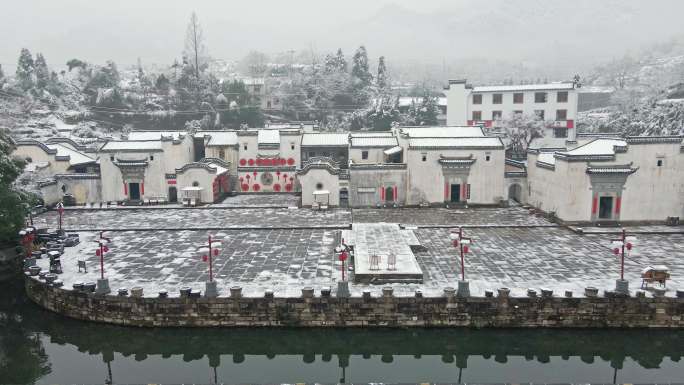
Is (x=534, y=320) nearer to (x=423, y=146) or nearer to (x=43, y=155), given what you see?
(x=423, y=146)

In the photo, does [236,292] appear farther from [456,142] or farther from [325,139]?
[325,139]

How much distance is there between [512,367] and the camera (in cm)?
1666

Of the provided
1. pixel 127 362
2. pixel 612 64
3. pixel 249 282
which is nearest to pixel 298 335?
pixel 249 282

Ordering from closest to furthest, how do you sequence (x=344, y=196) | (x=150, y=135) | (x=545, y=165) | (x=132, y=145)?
1. (x=545, y=165)
2. (x=344, y=196)
3. (x=132, y=145)
4. (x=150, y=135)

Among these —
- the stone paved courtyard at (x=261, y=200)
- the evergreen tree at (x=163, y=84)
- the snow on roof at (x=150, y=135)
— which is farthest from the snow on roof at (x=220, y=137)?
the evergreen tree at (x=163, y=84)

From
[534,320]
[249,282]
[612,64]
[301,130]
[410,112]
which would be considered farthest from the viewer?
[612,64]

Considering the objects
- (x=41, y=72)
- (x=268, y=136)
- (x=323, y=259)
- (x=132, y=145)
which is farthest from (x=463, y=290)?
(x=41, y=72)

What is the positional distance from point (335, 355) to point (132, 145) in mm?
29463

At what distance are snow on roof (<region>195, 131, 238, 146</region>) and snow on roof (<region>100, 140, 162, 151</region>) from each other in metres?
5.05

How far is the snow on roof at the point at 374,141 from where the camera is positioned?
42.1 metres

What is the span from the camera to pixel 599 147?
31.0 meters

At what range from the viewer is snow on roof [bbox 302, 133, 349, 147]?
44156 mm

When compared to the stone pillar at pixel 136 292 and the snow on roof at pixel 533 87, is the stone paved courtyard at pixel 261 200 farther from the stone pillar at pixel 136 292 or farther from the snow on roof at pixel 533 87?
the snow on roof at pixel 533 87

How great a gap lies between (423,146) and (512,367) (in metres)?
21.6
